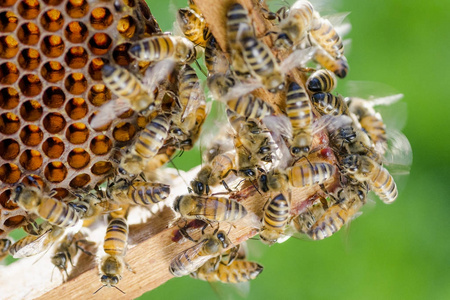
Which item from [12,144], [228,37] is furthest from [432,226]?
[12,144]

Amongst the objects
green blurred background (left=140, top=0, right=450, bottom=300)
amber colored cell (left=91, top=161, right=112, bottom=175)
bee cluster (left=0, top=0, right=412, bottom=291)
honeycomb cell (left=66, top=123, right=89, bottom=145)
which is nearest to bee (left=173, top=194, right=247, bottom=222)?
bee cluster (left=0, top=0, right=412, bottom=291)

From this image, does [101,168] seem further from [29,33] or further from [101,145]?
[29,33]

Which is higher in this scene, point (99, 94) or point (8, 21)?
point (8, 21)

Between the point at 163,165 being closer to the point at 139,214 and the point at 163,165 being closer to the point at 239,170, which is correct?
the point at 139,214

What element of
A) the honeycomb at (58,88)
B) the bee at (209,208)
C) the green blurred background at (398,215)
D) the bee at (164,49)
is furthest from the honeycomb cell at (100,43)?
the green blurred background at (398,215)

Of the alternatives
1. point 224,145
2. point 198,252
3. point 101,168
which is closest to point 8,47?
point 101,168

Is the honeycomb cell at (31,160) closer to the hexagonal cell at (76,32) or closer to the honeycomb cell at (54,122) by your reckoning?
the honeycomb cell at (54,122)

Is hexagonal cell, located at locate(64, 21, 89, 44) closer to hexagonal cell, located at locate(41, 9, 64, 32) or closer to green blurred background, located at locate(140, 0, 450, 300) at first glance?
hexagonal cell, located at locate(41, 9, 64, 32)
